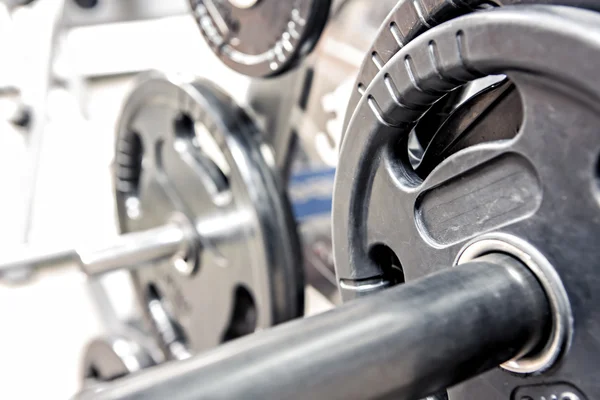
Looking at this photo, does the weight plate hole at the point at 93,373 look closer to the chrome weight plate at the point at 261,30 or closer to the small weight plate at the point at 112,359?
the small weight plate at the point at 112,359

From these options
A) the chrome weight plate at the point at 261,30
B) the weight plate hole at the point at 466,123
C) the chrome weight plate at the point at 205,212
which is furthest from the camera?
the chrome weight plate at the point at 205,212

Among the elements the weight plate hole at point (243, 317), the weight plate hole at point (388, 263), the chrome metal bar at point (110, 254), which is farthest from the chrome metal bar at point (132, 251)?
the weight plate hole at point (388, 263)

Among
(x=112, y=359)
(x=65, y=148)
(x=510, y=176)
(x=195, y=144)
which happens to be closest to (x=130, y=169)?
(x=195, y=144)

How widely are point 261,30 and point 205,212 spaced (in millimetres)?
245

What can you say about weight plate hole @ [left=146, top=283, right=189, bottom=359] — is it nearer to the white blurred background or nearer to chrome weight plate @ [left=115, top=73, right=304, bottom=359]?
chrome weight plate @ [left=115, top=73, right=304, bottom=359]

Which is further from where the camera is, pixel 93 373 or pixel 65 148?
pixel 65 148

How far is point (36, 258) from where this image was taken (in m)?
0.78

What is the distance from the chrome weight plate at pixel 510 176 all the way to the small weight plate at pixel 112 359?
67cm

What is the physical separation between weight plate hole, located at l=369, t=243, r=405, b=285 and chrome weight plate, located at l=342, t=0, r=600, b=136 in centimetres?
8

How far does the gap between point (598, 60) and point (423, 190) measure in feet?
0.38

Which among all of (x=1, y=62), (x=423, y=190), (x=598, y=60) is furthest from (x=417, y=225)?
(x=1, y=62)

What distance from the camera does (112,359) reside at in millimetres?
943

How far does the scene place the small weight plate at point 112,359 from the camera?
0.92 meters

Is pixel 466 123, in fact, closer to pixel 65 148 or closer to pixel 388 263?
pixel 388 263
